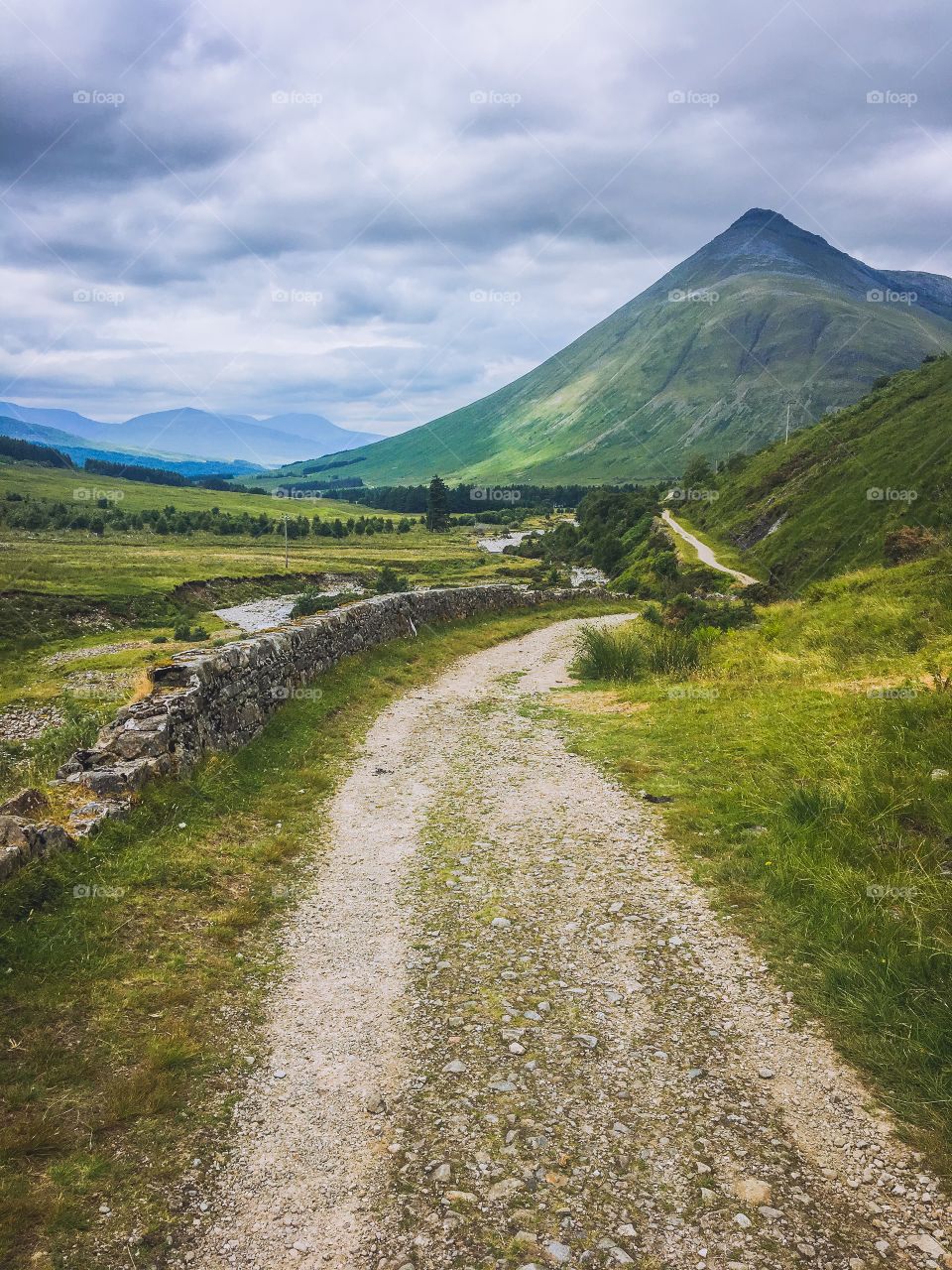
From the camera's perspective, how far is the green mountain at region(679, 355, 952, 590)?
4288 cm

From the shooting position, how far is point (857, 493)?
168 feet

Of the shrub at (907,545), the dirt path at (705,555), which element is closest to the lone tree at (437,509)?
the dirt path at (705,555)

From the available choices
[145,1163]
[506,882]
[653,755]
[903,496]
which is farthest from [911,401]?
[145,1163]

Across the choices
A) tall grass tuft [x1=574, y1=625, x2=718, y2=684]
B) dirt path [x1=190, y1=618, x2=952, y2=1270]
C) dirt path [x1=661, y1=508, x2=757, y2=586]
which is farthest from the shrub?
dirt path [x1=190, y1=618, x2=952, y2=1270]

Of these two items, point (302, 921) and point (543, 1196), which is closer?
point (543, 1196)

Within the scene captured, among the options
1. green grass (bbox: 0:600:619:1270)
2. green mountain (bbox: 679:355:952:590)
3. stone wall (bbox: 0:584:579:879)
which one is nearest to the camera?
green grass (bbox: 0:600:619:1270)

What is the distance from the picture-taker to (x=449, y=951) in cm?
670

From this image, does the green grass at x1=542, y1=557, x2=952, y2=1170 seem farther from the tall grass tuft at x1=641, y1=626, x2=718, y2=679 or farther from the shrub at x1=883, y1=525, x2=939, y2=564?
the shrub at x1=883, y1=525, x2=939, y2=564

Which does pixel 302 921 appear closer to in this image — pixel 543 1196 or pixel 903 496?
pixel 543 1196

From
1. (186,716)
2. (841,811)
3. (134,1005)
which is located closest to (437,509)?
(186,716)

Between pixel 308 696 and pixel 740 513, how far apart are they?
6547 cm

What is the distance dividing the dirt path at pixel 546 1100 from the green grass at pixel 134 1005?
0.35 m

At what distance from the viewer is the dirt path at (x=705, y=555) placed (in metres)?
49.2

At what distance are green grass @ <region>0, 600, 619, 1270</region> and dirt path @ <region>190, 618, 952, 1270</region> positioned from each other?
35 cm
